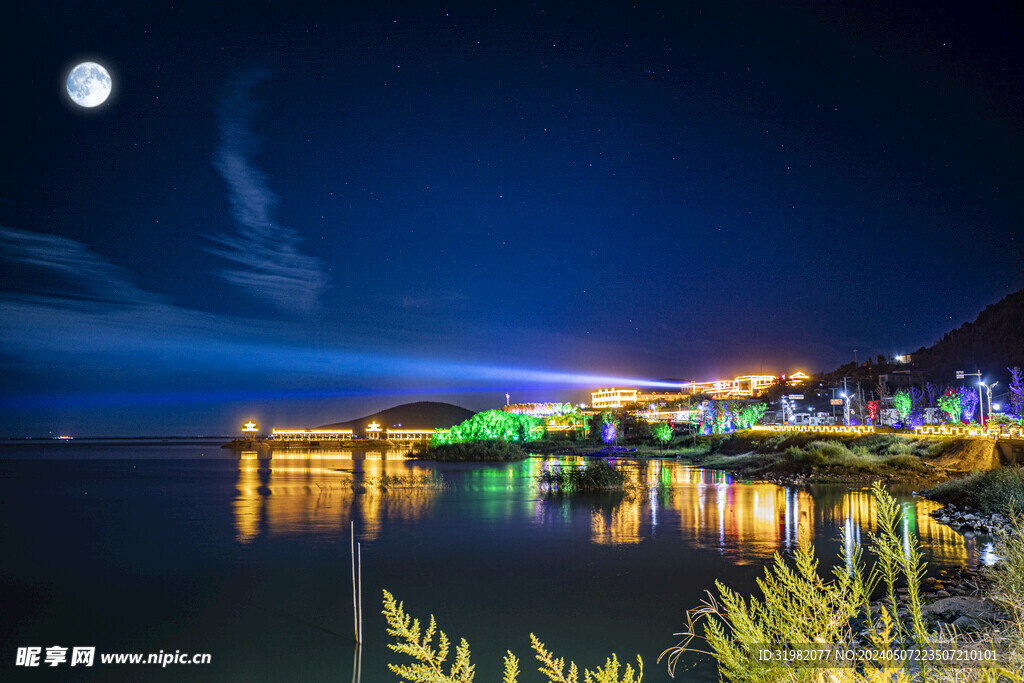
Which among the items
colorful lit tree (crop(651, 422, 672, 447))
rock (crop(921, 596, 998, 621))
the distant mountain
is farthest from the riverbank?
the distant mountain

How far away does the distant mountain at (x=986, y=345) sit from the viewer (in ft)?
392

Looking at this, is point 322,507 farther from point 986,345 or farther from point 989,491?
point 986,345

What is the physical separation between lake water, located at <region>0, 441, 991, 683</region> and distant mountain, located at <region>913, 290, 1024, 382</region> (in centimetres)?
10303

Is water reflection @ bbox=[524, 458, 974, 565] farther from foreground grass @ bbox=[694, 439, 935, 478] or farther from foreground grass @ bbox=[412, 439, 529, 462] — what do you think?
Result: foreground grass @ bbox=[412, 439, 529, 462]

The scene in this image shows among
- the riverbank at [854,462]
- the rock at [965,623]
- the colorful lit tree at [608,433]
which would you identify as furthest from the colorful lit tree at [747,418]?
the rock at [965,623]

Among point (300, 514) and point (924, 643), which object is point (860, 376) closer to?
point (300, 514)

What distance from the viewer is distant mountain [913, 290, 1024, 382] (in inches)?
4710

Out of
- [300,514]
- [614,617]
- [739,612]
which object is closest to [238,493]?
[300,514]

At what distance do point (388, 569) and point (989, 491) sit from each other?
77.3 ft

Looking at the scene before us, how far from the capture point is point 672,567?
21812mm

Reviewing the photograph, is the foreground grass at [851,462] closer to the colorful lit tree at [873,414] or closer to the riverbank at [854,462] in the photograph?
the riverbank at [854,462]

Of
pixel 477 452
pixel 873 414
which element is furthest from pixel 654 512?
pixel 873 414

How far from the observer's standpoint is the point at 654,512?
34.2m

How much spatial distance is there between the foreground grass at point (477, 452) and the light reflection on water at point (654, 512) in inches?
1695
